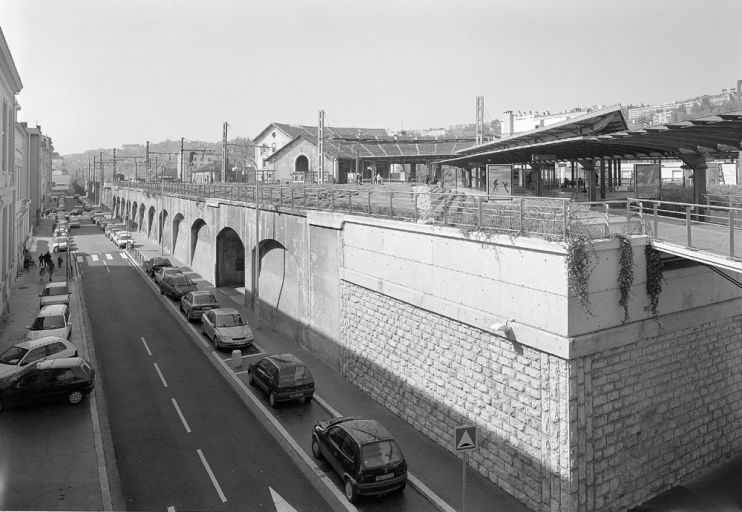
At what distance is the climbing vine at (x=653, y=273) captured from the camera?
41.3 ft

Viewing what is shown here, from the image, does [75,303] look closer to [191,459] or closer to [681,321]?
[191,459]

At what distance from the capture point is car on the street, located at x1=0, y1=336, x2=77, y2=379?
1838cm

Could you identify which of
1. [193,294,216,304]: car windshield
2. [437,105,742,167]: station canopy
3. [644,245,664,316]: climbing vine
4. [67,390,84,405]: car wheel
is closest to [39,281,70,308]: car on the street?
[193,294,216,304]: car windshield

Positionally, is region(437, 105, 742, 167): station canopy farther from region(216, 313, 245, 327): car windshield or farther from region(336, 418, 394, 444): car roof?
region(216, 313, 245, 327): car windshield

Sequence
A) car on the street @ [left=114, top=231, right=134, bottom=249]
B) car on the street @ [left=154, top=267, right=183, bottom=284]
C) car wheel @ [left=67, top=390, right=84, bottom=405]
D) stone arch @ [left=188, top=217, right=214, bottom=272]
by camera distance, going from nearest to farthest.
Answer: car wheel @ [left=67, top=390, right=84, bottom=405]
car on the street @ [left=154, top=267, right=183, bottom=284]
stone arch @ [left=188, top=217, right=214, bottom=272]
car on the street @ [left=114, top=231, right=134, bottom=249]

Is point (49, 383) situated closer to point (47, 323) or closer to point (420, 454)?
point (47, 323)

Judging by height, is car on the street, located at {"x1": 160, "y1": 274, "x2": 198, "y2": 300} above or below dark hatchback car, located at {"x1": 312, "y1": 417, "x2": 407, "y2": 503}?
above

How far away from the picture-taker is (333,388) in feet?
66.3

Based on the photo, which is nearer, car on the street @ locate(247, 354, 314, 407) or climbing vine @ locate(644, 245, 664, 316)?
climbing vine @ locate(644, 245, 664, 316)

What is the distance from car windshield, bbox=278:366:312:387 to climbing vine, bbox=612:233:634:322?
34.5ft

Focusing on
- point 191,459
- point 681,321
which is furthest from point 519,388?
point 191,459

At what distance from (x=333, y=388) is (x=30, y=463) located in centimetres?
979

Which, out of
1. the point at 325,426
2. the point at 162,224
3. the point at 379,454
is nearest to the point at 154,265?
the point at 162,224

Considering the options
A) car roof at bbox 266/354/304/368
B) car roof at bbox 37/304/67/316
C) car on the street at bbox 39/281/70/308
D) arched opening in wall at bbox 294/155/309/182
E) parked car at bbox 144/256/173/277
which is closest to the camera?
car roof at bbox 266/354/304/368
